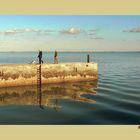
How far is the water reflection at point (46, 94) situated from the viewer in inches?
915

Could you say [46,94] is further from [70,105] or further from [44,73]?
[70,105]

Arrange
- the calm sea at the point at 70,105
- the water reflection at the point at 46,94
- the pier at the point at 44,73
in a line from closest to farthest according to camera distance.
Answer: the calm sea at the point at 70,105 < the water reflection at the point at 46,94 < the pier at the point at 44,73

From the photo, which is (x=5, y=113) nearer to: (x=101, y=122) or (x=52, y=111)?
(x=52, y=111)

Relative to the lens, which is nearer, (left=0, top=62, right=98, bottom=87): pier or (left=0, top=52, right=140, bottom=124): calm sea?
(left=0, top=52, right=140, bottom=124): calm sea

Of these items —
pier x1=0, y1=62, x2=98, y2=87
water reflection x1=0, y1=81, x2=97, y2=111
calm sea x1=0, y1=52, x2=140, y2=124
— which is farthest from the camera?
pier x1=0, y1=62, x2=98, y2=87

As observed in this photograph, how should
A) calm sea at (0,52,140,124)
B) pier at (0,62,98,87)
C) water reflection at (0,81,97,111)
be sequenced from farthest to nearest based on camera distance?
pier at (0,62,98,87) → water reflection at (0,81,97,111) → calm sea at (0,52,140,124)

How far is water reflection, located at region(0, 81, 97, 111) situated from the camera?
2323cm

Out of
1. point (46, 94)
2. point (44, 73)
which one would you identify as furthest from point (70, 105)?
point (44, 73)

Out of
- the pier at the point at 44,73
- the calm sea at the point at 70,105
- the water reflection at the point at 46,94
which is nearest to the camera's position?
the calm sea at the point at 70,105

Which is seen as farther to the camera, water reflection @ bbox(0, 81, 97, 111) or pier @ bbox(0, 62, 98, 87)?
pier @ bbox(0, 62, 98, 87)

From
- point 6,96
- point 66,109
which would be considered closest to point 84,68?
point 6,96

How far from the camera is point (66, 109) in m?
20.5

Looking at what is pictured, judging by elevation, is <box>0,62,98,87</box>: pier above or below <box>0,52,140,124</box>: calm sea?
above

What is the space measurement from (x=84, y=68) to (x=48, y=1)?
2018cm
